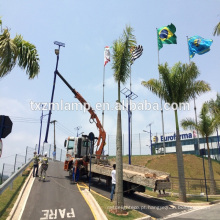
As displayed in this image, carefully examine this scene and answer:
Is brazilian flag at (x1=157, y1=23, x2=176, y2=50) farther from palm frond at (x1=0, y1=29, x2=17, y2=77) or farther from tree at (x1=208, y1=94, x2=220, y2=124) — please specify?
palm frond at (x1=0, y1=29, x2=17, y2=77)

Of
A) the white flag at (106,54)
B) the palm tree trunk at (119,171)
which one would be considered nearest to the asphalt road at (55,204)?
the palm tree trunk at (119,171)

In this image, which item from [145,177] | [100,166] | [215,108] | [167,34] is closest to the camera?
[145,177]

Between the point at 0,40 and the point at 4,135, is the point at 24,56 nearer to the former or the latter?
the point at 0,40

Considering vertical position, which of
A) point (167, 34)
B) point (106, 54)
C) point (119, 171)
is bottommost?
point (119, 171)

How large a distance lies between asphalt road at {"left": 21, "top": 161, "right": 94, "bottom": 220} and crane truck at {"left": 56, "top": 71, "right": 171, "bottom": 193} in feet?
8.39

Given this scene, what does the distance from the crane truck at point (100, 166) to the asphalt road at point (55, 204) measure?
256 centimetres

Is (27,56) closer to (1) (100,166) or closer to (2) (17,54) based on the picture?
(2) (17,54)

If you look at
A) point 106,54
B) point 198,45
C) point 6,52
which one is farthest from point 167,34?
point 6,52

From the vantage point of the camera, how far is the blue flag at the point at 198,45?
26828mm

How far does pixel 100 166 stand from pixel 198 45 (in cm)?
2232

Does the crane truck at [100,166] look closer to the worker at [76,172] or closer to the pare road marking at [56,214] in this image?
the worker at [76,172]

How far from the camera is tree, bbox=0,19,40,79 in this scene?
27.3 feet

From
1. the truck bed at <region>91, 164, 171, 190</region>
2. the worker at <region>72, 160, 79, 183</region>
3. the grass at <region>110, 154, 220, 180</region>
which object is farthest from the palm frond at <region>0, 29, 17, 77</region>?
the grass at <region>110, 154, 220, 180</region>

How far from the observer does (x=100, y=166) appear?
15.1 metres
